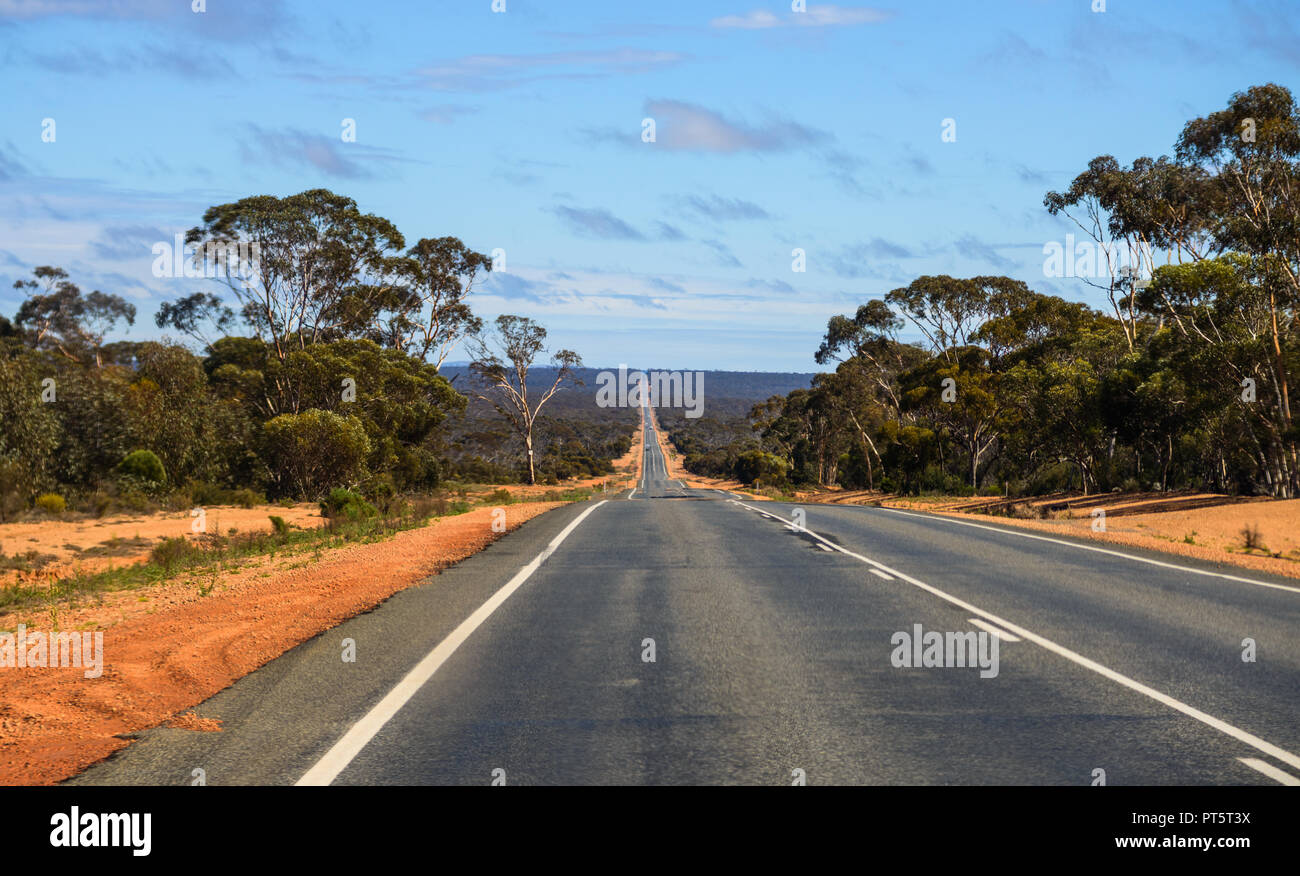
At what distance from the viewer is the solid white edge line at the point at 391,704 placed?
16.4 ft

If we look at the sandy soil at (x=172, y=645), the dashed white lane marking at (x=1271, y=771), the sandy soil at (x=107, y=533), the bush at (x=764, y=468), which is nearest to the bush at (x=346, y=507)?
the sandy soil at (x=107, y=533)

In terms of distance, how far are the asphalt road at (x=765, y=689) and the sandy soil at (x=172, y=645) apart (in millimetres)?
355

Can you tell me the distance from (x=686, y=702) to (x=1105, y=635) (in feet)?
14.8

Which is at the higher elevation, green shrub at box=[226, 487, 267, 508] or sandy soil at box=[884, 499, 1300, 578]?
green shrub at box=[226, 487, 267, 508]

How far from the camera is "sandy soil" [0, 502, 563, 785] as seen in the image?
593 cm

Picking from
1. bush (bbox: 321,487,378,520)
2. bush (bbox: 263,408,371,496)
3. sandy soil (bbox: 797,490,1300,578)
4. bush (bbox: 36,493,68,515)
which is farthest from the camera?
bush (bbox: 263,408,371,496)

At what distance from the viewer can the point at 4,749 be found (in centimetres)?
567

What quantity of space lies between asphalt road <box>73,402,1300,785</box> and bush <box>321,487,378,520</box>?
1644 cm

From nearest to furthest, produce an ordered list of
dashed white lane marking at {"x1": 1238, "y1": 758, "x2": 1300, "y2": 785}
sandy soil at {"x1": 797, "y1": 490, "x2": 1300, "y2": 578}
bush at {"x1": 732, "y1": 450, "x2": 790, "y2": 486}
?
1. dashed white lane marking at {"x1": 1238, "y1": 758, "x2": 1300, "y2": 785}
2. sandy soil at {"x1": 797, "y1": 490, "x2": 1300, "y2": 578}
3. bush at {"x1": 732, "y1": 450, "x2": 790, "y2": 486}

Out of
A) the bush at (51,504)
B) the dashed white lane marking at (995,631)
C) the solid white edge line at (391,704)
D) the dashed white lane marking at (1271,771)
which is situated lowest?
the dashed white lane marking at (995,631)

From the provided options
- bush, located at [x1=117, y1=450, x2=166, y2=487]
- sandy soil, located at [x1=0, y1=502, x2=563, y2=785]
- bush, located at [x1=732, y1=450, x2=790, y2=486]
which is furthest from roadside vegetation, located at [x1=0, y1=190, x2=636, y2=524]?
bush, located at [x1=732, y1=450, x2=790, y2=486]

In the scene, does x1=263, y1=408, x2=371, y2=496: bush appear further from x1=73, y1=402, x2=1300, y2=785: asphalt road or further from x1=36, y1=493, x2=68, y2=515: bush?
x1=73, y1=402, x2=1300, y2=785: asphalt road

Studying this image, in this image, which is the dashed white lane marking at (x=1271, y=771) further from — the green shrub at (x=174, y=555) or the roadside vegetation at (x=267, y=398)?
the roadside vegetation at (x=267, y=398)
